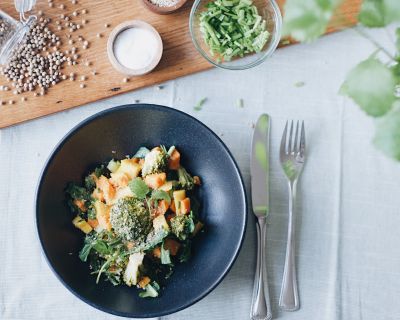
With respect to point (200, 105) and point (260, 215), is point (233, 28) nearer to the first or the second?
point (200, 105)

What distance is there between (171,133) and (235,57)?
1.00 ft

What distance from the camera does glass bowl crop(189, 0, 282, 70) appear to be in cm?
151

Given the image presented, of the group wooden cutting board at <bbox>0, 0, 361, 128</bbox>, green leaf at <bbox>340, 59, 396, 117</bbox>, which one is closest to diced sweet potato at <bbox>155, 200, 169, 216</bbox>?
wooden cutting board at <bbox>0, 0, 361, 128</bbox>

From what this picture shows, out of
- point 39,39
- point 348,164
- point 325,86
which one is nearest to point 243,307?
point 348,164

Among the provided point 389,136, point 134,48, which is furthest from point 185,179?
point 389,136

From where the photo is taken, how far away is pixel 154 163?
139 centimetres

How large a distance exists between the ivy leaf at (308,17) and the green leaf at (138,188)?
0.80 meters

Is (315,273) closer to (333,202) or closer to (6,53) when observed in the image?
(333,202)

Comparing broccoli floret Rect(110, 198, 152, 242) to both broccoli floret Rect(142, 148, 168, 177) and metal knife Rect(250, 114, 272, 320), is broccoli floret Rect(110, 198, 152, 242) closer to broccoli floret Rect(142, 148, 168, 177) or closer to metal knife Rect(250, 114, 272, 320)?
broccoli floret Rect(142, 148, 168, 177)

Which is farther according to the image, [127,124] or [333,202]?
[333,202]

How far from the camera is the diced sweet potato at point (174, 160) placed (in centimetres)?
145

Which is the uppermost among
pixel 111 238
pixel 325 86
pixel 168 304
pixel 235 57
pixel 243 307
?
pixel 235 57

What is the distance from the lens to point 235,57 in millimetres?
1544

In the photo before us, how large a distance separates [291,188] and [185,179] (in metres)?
0.31
